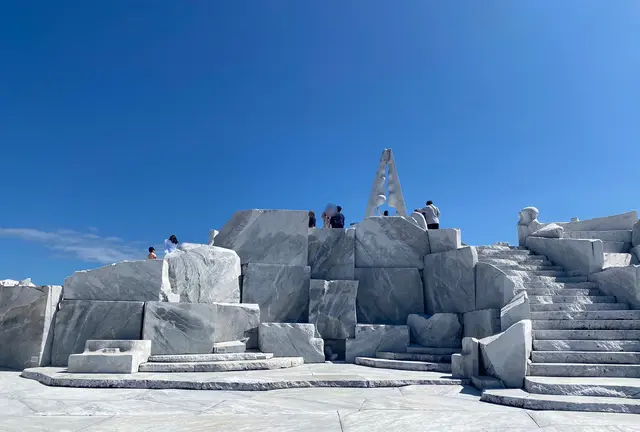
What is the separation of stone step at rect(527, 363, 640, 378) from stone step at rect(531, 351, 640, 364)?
215mm

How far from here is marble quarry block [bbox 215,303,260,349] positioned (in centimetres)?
855

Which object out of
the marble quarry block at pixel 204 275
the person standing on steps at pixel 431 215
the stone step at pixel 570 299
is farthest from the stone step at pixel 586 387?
the person standing on steps at pixel 431 215

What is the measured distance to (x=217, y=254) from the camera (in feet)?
30.8

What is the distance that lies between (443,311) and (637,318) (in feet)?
10.8

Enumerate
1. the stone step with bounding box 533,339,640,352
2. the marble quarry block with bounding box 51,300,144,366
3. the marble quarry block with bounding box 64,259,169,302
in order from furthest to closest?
the marble quarry block with bounding box 64,259,169,302
the marble quarry block with bounding box 51,300,144,366
the stone step with bounding box 533,339,640,352

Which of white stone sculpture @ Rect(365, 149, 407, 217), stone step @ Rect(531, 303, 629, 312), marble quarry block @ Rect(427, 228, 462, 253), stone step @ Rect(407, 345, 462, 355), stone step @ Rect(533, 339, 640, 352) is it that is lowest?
stone step @ Rect(407, 345, 462, 355)

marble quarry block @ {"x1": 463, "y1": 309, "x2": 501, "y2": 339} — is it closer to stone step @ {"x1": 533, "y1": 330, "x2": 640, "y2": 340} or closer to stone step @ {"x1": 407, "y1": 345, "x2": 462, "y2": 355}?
stone step @ {"x1": 407, "y1": 345, "x2": 462, "y2": 355}

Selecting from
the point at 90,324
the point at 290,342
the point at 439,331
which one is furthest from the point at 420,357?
the point at 90,324

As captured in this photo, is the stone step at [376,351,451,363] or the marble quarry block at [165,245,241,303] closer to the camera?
the stone step at [376,351,451,363]

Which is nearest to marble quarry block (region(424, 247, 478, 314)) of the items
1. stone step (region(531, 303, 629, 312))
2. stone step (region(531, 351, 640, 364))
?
stone step (region(531, 303, 629, 312))

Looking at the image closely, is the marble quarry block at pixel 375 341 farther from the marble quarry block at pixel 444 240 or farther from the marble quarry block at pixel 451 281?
the marble quarry block at pixel 444 240

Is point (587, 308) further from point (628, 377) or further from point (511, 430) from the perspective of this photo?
point (511, 430)

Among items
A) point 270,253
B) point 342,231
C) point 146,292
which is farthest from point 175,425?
point 342,231

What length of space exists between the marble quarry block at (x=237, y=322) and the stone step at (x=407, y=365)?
6.65 ft
